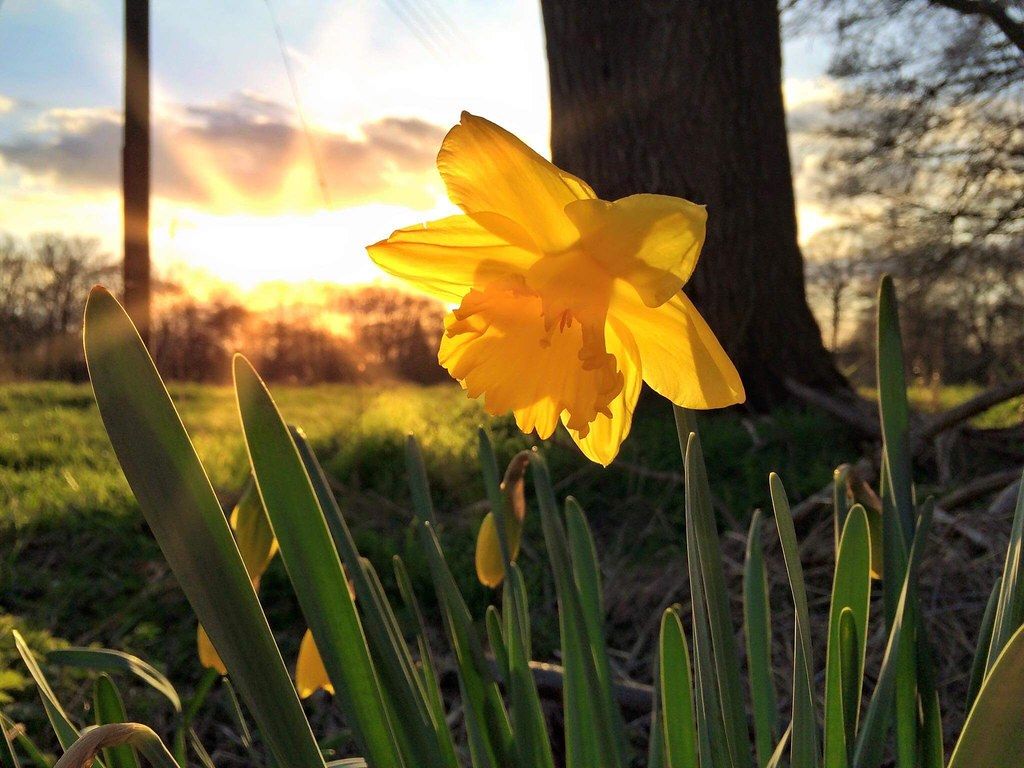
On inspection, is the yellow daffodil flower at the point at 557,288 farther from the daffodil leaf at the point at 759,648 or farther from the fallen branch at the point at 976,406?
the fallen branch at the point at 976,406

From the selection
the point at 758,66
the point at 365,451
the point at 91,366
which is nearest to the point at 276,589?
the point at 365,451

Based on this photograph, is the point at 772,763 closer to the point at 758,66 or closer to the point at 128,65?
the point at 758,66

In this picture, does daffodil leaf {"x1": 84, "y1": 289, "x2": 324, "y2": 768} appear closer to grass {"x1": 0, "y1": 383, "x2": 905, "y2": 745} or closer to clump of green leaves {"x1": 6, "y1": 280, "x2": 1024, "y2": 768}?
clump of green leaves {"x1": 6, "y1": 280, "x2": 1024, "y2": 768}

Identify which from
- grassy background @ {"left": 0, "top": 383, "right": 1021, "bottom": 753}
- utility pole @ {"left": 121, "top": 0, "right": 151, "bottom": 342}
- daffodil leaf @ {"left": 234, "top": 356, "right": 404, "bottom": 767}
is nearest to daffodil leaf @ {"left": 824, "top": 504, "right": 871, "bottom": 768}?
daffodil leaf @ {"left": 234, "top": 356, "right": 404, "bottom": 767}

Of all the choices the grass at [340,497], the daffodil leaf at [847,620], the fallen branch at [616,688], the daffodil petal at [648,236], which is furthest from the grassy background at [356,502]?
the daffodil petal at [648,236]

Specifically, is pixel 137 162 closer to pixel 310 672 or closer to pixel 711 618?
pixel 310 672

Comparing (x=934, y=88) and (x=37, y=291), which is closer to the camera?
(x=37, y=291)

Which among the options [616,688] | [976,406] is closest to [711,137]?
[976,406]
